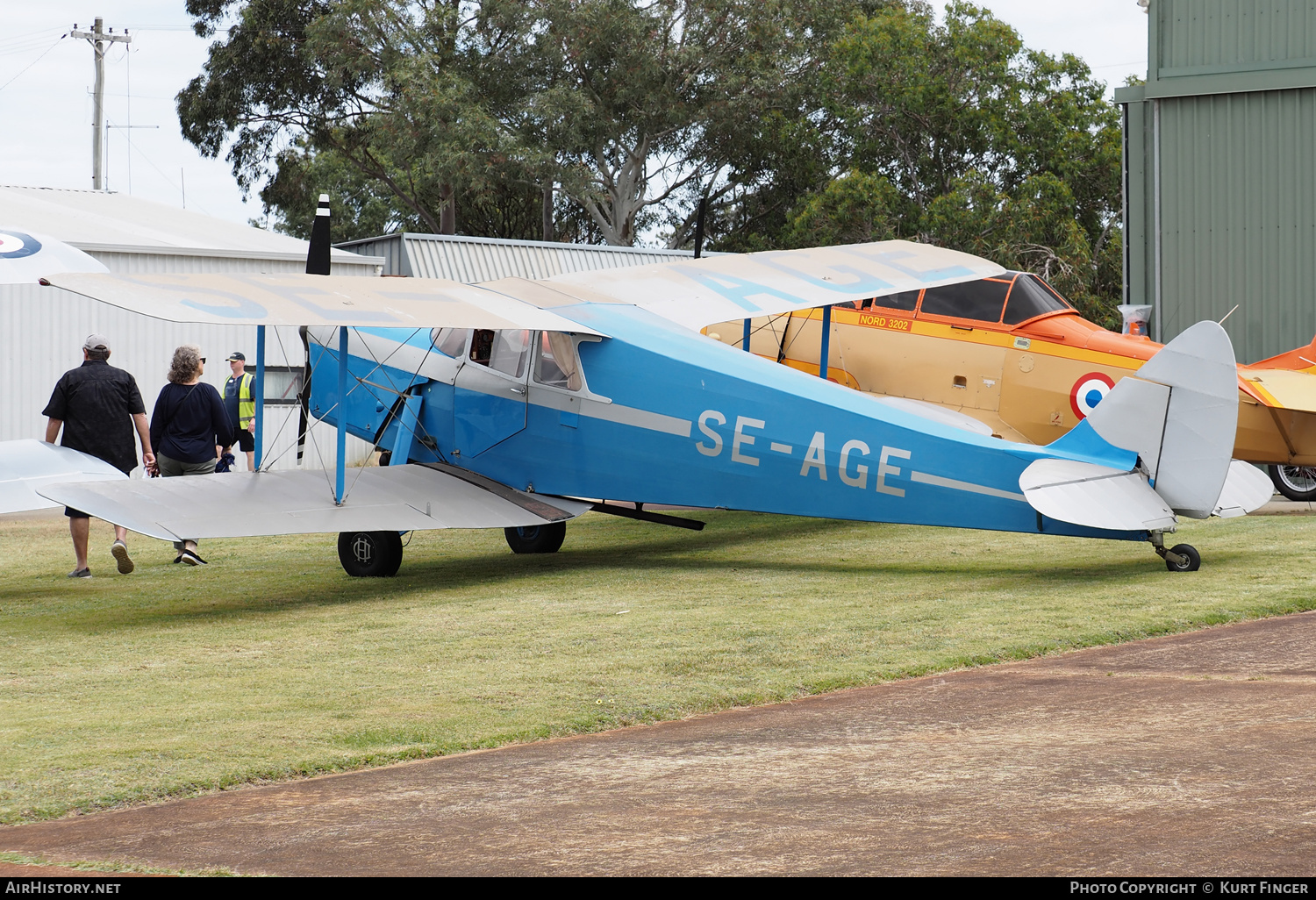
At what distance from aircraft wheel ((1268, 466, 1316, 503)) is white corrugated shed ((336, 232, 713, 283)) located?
43.8ft

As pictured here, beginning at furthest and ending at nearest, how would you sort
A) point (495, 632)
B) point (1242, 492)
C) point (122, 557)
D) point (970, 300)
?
point (970, 300) < point (122, 557) < point (1242, 492) < point (495, 632)

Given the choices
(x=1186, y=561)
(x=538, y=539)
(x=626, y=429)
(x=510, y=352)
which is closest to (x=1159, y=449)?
(x=1186, y=561)

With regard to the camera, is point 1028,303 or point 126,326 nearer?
point 1028,303

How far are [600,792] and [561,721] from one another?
3.93 feet

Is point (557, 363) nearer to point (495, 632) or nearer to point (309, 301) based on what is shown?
point (309, 301)

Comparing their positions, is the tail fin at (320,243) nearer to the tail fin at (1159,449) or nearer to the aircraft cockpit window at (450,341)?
the aircraft cockpit window at (450,341)

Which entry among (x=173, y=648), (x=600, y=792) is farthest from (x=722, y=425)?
(x=600, y=792)

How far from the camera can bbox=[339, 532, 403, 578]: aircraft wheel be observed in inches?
454

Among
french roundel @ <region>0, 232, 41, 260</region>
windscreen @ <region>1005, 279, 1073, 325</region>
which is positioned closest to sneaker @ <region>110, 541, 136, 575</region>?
french roundel @ <region>0, 232, 41, 260</region>

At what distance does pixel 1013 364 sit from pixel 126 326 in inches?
565

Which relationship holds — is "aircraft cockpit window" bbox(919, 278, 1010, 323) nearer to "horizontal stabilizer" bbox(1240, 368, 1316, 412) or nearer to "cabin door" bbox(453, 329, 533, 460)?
"horizontal stabilizer" bbox(1240, 368, 1316, 412)

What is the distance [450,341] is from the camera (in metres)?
12.7

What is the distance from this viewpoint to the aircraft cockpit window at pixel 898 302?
1459cm

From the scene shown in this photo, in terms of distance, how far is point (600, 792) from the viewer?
4887 mm
